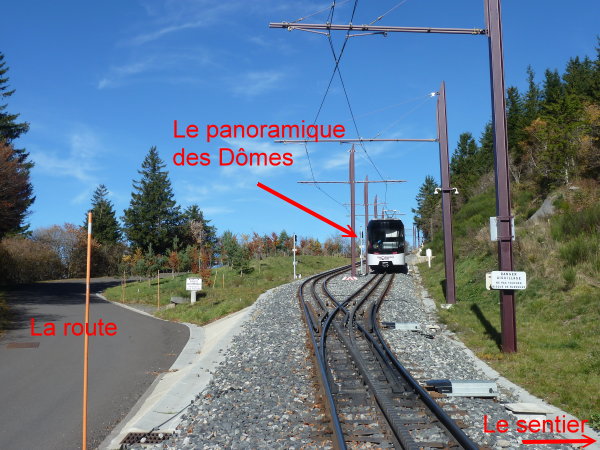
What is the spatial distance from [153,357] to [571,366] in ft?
33.3

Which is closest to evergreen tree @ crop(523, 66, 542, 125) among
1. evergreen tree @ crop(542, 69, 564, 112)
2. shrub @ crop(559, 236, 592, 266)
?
evergreen tree @ crop(542, 69, 564, 112)

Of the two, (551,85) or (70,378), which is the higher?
(551,85)

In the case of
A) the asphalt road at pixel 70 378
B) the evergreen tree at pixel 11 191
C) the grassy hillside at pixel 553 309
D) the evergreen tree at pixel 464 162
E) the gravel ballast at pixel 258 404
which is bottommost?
the asphalt road at pixel 70 378

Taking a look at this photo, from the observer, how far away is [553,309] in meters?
13.9

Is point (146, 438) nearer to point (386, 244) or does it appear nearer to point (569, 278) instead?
point (569, 278)

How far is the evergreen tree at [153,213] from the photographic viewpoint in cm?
8250

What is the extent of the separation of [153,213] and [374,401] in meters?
79.9

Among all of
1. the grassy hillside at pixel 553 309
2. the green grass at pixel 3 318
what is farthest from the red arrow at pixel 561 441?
the green grass at pixel 3 318

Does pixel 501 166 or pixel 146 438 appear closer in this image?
pixel 146 438

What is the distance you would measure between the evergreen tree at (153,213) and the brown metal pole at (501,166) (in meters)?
73.4

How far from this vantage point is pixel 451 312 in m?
17.4

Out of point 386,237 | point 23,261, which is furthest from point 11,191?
point 386,237

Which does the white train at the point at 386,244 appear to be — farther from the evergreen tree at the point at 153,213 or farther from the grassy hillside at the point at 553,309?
the evergreen tree at the point at 153,213

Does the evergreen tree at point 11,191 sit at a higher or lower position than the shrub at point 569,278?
higher
